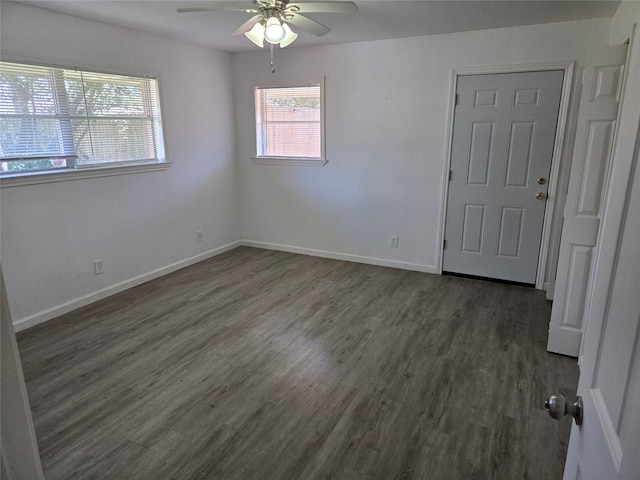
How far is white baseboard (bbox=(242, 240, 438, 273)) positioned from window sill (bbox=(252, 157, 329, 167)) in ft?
3.50

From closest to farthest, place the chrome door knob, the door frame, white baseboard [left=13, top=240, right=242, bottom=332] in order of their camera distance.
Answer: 1. the chrome door knob
2. white baseboard [left=13, top=240, right=242, bottom=332]
3. the door frame

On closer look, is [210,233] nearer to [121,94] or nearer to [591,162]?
[121,94]

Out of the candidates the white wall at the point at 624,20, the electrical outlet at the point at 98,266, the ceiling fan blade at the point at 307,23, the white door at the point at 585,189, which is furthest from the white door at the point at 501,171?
the electrical outlet at the point at 98,266

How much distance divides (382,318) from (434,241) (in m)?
1.41

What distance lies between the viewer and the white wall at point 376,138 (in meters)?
3.84

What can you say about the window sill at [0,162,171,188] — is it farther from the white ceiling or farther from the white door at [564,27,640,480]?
the white door at [564,27,640,480]

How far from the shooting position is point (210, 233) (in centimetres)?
512

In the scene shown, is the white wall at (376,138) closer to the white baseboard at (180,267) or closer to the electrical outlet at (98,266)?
the white baseboard at (180,267)

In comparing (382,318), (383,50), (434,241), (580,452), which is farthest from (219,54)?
(580,452)

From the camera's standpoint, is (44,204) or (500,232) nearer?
(44,204)

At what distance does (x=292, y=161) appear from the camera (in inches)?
198

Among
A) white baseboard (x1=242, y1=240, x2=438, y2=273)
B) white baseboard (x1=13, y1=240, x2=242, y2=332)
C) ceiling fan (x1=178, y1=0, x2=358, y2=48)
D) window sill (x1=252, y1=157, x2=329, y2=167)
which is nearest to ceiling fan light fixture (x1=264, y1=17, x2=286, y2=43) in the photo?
ceiling fan (x1=178, y1=0, x2=358, y2=48)

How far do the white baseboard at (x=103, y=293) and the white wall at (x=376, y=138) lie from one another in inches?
40.7

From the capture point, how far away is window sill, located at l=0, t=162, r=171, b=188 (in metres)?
3.08
